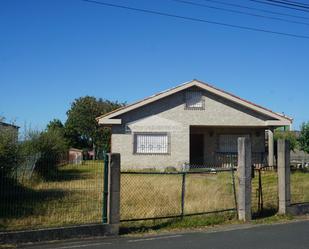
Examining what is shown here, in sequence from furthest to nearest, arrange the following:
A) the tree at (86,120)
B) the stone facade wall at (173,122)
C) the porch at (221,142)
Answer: the tree at (86,120) < the porch at (221,142) < the stone facade wall at (173,122)

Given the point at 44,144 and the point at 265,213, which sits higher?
the point at 44,144

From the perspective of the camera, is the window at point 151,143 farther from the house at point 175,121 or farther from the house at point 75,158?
the house at point 75,158

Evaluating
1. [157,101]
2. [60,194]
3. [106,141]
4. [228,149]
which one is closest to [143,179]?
[60,194]

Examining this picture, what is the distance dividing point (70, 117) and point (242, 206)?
56077 mm

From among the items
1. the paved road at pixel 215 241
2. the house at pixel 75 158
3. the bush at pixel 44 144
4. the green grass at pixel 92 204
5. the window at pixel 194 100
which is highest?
the window at pixel 194 100

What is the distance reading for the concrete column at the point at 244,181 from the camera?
11820 millimetres

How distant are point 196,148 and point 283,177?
634 inches

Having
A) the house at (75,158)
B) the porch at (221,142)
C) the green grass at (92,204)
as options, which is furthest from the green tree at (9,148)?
the porch at (221,142)

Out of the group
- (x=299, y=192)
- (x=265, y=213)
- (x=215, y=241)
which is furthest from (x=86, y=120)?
(x=215, y=241)

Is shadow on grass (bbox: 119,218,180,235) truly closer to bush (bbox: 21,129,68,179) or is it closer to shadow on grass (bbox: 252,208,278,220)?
shadow on grass (bbox: 252,208,278,220)

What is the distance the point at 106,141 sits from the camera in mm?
63500

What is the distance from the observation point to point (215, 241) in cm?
923

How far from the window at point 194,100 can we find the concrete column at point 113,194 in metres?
17.0

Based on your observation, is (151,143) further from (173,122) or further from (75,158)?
(75,158)
